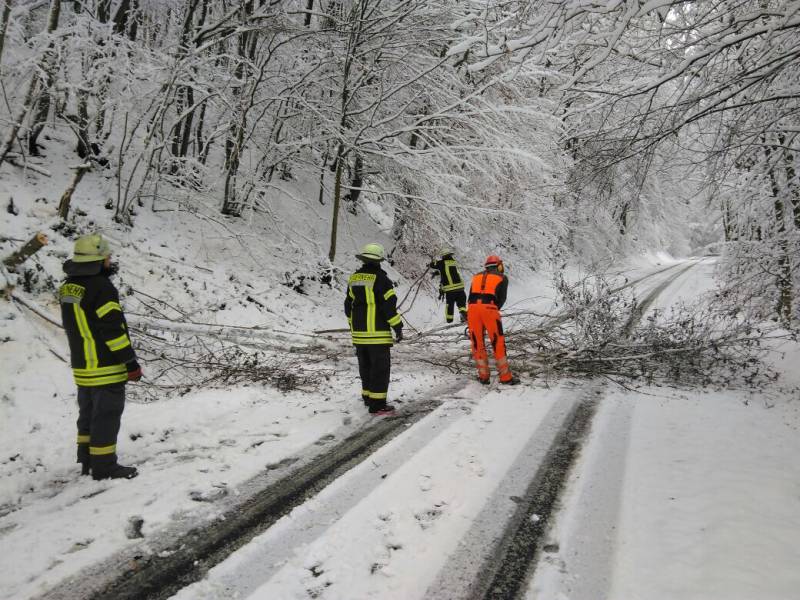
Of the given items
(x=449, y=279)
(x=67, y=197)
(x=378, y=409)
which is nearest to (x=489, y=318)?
(x=378, y=409)

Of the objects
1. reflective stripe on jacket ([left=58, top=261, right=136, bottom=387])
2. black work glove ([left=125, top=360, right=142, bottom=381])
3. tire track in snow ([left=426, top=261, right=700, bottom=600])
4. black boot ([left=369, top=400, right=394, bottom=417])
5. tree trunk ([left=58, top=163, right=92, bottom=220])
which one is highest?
tree trunk ([left=58, top=163, right=92, bottom=220])

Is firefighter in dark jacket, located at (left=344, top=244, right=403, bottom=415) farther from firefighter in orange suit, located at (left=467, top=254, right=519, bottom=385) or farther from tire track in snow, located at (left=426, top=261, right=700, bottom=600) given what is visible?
tire track in snow, located at (left=426, top=261, right=700, bottom=600)

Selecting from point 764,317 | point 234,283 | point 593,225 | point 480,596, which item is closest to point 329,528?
point 480,596

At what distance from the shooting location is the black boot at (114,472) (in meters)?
3.71

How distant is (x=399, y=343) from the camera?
24.0ft

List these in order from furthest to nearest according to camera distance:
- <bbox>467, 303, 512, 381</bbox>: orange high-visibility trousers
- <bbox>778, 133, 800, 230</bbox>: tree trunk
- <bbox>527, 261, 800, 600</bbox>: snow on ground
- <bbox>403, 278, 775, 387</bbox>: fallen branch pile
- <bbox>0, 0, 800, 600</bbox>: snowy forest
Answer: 1. <bbox>403, 278, 775, 387</bbox>: fallen branch pile
2. <bbox>467, 303, 512, 381</bbox>: orange high-visibility trousers
3. <bbox>778, 133, 800, 230</bbox>: tree trunk
4. <bbox>0, 0, 800, 600</bbox>: snowy forest
5. <bbox>527, 261, 800, 600</bbox>: snow on ground

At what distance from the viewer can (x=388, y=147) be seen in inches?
410

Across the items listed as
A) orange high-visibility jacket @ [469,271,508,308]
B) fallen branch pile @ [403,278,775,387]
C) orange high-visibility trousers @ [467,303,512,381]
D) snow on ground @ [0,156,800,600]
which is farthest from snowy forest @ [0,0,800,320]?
snow on ground @ [0,156,800,600]

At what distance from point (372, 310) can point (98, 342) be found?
275 cm

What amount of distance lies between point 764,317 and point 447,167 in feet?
22.3

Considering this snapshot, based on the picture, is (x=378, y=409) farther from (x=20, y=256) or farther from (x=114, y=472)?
(x=20, y=256)

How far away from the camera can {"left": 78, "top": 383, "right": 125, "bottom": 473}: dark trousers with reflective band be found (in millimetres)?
3699

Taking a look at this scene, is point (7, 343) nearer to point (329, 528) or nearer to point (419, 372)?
point (329, 528)

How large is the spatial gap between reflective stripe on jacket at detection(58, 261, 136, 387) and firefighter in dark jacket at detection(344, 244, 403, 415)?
248 centimetres
